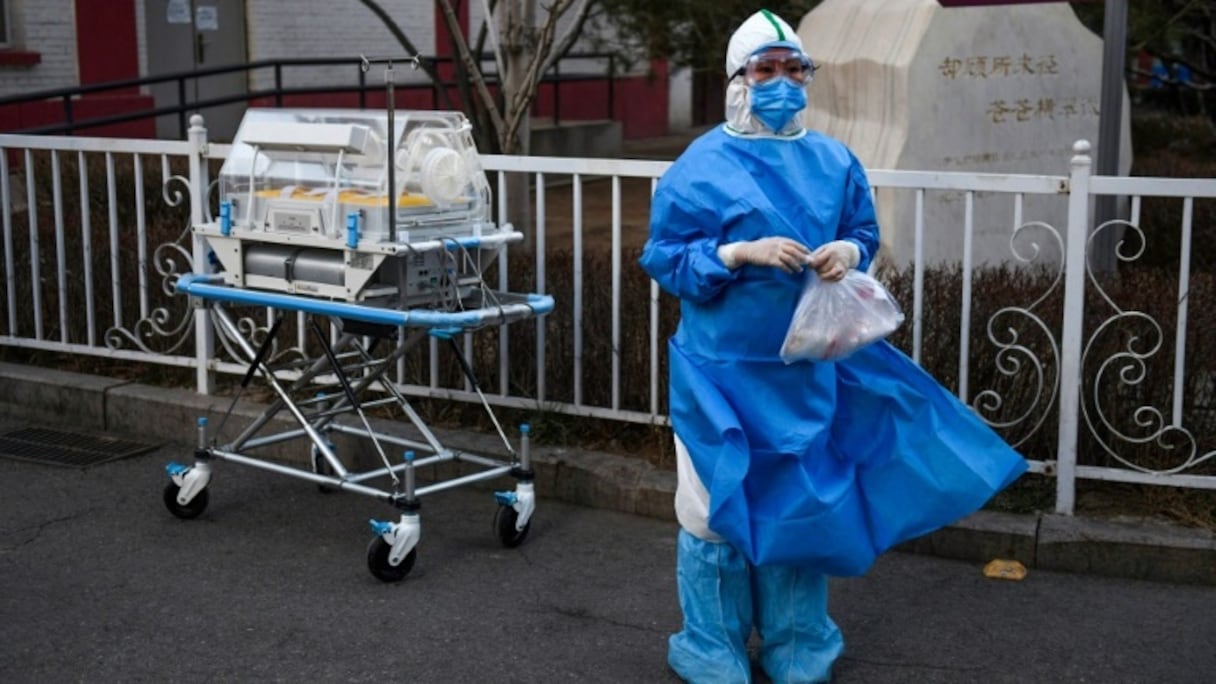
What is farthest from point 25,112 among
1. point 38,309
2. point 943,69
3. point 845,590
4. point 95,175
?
point 845,590

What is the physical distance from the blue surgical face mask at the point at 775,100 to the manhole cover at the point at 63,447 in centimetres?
367

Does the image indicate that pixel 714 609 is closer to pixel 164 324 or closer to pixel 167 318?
pixel 167 318

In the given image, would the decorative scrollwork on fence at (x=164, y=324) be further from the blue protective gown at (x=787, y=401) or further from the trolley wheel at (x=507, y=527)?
the blue protective gown at (x=787, y=401)

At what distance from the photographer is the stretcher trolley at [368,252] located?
16.8 feet

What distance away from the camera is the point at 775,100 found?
4.03 meters

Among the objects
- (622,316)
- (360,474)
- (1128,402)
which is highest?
(622,316)

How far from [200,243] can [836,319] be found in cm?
336

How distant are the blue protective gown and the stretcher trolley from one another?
1129 mm

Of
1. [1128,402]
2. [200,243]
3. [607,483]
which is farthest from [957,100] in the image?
[200,243]

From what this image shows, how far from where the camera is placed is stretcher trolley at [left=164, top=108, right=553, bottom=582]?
5.11 meters

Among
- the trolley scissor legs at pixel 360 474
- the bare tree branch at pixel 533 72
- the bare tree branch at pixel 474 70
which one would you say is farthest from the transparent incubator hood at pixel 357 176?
the bare tree branch at pixel 474 70

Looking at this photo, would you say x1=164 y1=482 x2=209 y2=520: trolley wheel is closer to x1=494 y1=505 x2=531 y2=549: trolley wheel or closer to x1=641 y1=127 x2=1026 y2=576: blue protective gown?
x1=494 y1=505 x2=531 y2=549: trolley wheel

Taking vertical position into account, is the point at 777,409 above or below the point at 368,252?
below

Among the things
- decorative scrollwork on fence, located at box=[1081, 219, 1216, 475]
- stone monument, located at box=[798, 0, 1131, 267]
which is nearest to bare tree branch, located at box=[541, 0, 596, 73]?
stone monument, located at box=[798, 0, 1131, 267]
